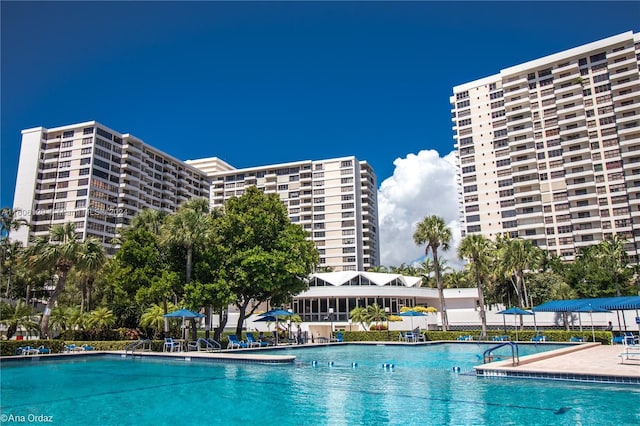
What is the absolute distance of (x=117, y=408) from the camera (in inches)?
507

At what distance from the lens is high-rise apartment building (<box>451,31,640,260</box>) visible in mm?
77812

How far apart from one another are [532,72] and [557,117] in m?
10.7

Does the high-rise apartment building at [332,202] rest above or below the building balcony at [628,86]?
below

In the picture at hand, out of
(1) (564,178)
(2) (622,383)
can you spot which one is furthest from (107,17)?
(1) (564,178)

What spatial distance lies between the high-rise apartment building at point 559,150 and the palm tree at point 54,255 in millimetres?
72032

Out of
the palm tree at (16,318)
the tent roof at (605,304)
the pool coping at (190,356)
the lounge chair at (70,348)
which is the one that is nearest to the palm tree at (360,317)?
the tent roof at (605,304)

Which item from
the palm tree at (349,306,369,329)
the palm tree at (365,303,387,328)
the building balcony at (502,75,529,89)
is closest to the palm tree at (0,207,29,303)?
the palm tree at (349,306,369,329)

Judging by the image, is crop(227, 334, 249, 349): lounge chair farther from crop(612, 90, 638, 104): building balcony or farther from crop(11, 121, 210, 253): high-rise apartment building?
crop(612, 90, 638, 104): building balcony

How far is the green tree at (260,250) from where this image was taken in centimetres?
3183

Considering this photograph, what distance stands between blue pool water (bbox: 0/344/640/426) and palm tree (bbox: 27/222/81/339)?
1156 cm

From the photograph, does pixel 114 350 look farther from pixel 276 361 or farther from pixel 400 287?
pixel 400 287

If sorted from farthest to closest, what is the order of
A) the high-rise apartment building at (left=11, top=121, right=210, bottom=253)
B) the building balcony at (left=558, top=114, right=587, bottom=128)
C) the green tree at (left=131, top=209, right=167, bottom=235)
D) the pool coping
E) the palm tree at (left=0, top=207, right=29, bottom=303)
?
the high-rise apartment building at (left=11, top=121, right=210, bottom=253)
the building balcony at (left=558, top=114, right=587, bottom=128)
the palm tree at (left=0, top=207, right=29, bottom=303)
the green tree at (left=131, top=209, right=167, bottom=235)
the pool coping

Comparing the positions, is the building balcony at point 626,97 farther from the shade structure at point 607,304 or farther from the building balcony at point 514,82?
the shade structure at point 607,304

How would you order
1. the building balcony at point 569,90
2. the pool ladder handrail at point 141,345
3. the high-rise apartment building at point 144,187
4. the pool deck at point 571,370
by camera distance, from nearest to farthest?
the pool deck at point 571,370, the pool ladder handrail at point 141,345, the building balcony at point 569,90, the high-rise apartment building at point 144,187
